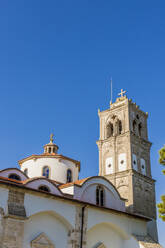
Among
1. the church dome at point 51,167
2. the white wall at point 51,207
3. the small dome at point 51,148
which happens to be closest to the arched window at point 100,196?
the white wall at point 51,207

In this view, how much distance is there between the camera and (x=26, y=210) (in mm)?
16141

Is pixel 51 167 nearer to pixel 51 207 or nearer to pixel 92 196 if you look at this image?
pixel 92 196

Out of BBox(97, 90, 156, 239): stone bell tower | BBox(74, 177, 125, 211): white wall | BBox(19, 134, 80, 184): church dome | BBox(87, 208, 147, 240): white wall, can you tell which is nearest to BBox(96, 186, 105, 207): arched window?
BBox(74, 177, 125, 211): white wall

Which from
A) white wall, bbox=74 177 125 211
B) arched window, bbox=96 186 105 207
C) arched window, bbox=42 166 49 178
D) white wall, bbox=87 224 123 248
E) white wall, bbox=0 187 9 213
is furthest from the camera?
arched window, bbox=42 166 49 178

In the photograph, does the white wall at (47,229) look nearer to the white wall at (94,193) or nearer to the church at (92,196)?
the church at (92,196)

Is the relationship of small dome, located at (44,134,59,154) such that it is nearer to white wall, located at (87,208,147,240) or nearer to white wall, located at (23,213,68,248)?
white wall, located at (87,208,147,240)

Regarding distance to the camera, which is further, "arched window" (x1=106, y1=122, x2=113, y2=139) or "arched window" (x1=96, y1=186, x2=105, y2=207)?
"arched window" (x1=106, y1=122, x2=113, y2=139)

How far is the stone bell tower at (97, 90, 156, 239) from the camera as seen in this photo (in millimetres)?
26203

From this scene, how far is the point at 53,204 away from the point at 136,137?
13945 mm

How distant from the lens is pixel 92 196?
21.3 meters

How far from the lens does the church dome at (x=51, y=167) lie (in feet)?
84.1

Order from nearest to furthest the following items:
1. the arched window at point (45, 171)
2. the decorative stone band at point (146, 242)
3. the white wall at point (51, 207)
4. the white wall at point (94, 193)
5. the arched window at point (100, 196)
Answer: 1. the white wall at point (51, 207)
2. the white wall at point (94, 193)
3. the decorative stone band at point (146, 242)
4. the arched window at point (100, 196)
5. the arched window at point (45, 171)

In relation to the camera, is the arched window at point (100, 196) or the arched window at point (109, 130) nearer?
the arched window at point (100, 196)

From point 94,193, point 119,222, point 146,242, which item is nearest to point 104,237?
point 119,222
